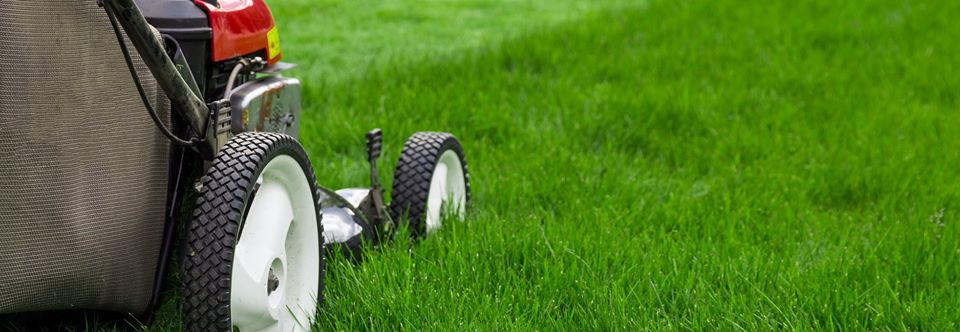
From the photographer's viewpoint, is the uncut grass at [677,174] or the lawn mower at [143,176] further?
the uncut grass at [677,174]

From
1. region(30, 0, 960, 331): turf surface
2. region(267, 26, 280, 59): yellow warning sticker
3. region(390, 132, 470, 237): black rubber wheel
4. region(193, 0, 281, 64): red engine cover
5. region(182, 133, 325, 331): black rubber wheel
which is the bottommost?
region(30, 0, 960, 331): turf surface

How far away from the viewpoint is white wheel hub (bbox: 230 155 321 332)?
1.67m

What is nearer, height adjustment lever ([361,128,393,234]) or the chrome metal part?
the chrome metal part

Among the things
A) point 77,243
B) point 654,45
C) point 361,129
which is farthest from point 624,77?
point 77,243

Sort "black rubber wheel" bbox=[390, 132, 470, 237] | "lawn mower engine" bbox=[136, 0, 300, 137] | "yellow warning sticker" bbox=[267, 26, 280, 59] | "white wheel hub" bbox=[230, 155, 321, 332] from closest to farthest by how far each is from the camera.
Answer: "white wheel hub" bbox=[230, 155, 321, 332]
"lawn mower engine" bbox=[136, 0, 300, 137]
"yellow warning sticker" bbox=[267, 26, 280, 59]
"black rubber wheel" bbox=[390, 132, 470, 237]

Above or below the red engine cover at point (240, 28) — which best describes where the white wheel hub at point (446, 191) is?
below

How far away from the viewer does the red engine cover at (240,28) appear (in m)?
1.93

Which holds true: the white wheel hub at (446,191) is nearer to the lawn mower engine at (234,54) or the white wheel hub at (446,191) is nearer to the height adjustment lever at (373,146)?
the height adjustment lever at (373,146)

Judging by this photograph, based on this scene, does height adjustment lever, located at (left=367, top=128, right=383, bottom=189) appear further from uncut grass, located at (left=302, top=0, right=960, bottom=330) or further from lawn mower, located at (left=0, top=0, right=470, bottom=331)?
lawn mower, located at (left=0, top=0, right=470, bottom=331)

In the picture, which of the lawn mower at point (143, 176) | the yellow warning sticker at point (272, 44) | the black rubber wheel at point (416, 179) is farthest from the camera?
the black rubber wheel at point (416, 179)

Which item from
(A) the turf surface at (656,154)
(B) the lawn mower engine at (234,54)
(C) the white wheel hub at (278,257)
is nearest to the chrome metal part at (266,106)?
(B) the lawn mower engine at (234,54)

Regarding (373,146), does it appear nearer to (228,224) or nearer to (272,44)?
(272,44)

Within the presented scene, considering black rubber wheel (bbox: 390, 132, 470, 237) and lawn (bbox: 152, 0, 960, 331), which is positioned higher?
black rubber wheel (bbox: 390, 132, 470, 237)

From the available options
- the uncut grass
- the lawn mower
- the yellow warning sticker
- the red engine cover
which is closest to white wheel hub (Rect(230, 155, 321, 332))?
the lawn mower
